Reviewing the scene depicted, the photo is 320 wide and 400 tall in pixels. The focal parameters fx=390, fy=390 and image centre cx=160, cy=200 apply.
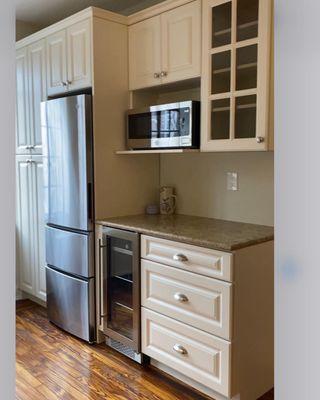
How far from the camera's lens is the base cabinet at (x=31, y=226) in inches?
131

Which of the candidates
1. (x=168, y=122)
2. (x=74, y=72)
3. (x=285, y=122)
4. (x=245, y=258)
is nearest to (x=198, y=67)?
(x=168, y=122)

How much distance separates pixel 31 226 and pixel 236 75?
2.20 metres

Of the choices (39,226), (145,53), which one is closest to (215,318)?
(145,53)

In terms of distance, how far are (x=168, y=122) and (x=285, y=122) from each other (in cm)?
213

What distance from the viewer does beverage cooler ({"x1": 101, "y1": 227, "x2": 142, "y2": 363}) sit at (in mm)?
2449

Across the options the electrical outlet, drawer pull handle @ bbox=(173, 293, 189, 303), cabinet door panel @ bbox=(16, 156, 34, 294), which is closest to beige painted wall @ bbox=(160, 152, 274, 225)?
the electrical outlet

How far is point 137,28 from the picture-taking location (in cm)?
267

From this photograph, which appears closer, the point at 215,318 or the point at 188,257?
the point at 215,318

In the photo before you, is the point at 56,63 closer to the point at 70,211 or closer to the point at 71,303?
the point at 70,211

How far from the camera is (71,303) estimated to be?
9.39 ft

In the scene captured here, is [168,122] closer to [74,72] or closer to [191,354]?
[74,72]

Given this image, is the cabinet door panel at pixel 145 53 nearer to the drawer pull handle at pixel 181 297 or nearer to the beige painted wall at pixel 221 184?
the beige painted wall at pixel 221 184

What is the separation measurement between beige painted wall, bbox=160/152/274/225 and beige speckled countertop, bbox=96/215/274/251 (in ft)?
0.26

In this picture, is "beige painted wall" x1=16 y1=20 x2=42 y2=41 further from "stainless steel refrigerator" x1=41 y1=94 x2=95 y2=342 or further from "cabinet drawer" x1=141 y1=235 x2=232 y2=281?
"cabinet drawer" x1=141 y1=235 x2=232 y2=281
